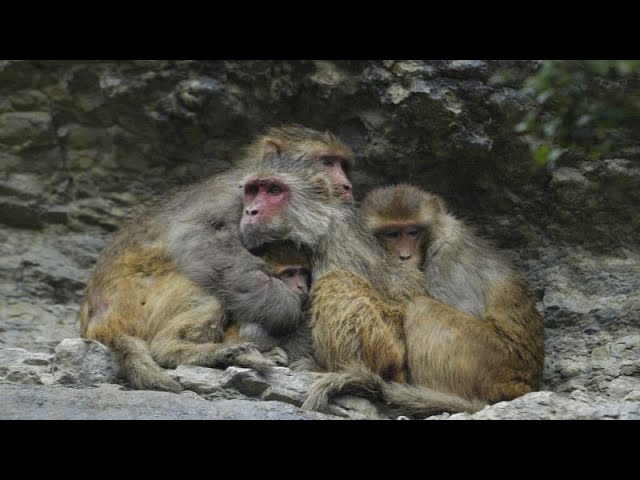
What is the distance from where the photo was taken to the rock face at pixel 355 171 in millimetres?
9008

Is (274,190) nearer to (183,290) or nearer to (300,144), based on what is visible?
(300,144)

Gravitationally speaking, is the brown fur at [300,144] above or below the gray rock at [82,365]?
above

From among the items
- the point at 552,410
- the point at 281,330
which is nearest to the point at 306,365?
the point at 281,330

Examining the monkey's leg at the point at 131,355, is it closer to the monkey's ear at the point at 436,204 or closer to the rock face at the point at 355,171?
the rock face at the point at 355,171

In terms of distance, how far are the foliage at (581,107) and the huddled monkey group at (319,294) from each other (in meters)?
1.34

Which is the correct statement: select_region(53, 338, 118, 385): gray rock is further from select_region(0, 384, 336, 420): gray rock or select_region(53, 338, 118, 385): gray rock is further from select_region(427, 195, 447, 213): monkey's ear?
select_region(427, 195, 447, 213): monkey's ear

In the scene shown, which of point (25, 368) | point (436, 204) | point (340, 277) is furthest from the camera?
point (436, 204)

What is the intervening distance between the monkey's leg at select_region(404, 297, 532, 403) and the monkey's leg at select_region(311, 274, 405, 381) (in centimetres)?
15

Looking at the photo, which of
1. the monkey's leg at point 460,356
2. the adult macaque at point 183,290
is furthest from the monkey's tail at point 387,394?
the adult macaque at point 183,290

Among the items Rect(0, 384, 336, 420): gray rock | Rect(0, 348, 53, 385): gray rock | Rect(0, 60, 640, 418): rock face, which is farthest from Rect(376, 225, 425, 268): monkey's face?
Rect(0, 348, 53, 385): gray rock

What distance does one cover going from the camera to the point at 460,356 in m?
7.58

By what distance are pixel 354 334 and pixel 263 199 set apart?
1469mm

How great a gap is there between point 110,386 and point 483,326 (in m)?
2.73

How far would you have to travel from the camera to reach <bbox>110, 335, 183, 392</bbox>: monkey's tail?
24.2 ft
